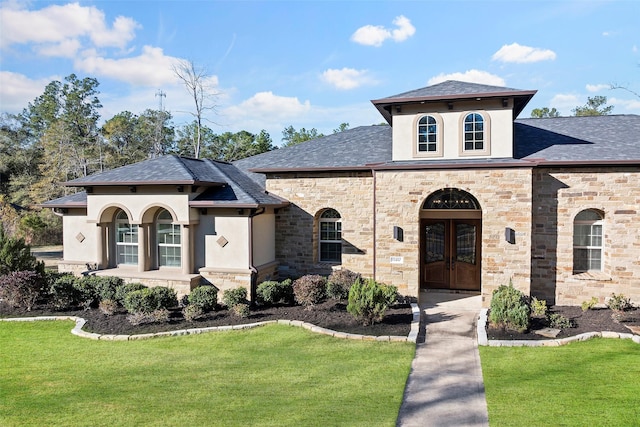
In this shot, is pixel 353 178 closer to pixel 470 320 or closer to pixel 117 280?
pixel 470 320

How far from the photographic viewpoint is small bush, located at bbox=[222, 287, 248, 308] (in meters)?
12.3

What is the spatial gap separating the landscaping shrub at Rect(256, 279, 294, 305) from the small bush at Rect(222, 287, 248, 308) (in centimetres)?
55

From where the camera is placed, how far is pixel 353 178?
14.4 meters

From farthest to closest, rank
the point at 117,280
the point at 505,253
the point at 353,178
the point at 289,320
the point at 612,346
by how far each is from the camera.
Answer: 1. the point at 353,178
2. the point at 117,280
3. the point at 505,253
4. the point at 289,320
5. the point at 612,346

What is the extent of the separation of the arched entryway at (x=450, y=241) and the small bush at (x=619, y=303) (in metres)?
3.87

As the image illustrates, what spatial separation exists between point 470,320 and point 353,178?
5965 millimetres

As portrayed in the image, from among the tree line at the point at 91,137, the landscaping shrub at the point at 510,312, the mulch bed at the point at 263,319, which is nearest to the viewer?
the landscaping shrub at the point at 510,312

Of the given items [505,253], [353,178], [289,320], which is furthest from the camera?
[353,178]

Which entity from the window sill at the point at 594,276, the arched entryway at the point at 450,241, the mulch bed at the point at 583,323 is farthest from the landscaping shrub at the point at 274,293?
the window sill at the point at 594,276

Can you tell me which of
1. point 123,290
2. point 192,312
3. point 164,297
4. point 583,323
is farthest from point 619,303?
point 123,290

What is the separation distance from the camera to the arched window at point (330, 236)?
15008 mm

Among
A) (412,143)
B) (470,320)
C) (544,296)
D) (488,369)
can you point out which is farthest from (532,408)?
(412,143)

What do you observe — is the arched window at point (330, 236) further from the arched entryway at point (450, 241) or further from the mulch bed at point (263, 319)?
the arched entryway at point (450, 241)

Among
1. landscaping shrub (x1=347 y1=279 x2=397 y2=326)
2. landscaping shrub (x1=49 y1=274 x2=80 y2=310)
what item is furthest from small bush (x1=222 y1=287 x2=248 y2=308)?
landscaping shrub (x1=49 y1=274 x2=80 y2=310)
